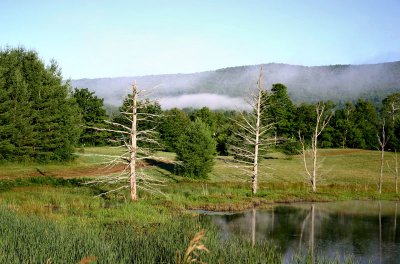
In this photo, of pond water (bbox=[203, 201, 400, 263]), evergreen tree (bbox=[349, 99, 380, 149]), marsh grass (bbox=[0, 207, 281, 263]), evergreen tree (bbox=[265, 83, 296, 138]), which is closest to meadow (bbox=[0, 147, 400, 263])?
marsh grass (bbox=[0, 207, 281, 263])

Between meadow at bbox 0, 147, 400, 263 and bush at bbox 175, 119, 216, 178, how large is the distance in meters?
1.63

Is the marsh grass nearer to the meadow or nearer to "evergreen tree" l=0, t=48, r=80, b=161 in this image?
the meadow

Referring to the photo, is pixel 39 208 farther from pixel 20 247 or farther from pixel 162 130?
pixel 162 130

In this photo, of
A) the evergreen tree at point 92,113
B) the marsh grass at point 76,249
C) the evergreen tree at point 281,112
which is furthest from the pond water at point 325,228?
the evergreen tree at point 92,113

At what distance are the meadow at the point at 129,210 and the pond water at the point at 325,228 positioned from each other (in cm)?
180

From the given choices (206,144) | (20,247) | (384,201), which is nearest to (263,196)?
(384,201)

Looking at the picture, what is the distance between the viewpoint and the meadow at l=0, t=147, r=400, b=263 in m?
9.96

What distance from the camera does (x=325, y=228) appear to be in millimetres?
21844

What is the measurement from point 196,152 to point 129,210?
2223 centimetres

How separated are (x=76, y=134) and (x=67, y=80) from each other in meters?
8.18

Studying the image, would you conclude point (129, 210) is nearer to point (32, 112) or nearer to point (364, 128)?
point (32, 112)

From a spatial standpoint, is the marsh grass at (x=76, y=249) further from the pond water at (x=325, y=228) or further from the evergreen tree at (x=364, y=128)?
the evergreen tree at (x=364, y=128)

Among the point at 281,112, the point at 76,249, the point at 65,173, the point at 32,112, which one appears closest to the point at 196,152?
the point at 65,173

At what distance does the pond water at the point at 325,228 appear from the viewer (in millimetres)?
16828
